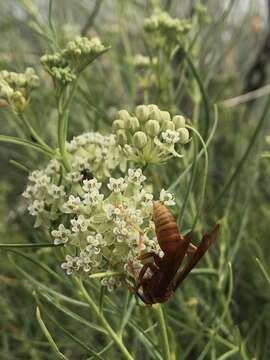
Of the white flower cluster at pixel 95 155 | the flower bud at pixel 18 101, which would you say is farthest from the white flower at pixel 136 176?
the flower bud at pixel 18 101

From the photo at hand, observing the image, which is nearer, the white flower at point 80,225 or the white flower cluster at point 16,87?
the white flower at point 80,225

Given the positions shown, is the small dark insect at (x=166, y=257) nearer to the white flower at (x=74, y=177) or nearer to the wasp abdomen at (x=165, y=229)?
the wasp abdomen at (x=165, y=229)

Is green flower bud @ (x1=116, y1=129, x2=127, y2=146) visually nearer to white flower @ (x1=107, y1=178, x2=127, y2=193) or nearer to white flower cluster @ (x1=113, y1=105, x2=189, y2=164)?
white flower cluster @ (x1=113, y1=105, x2=189, y2=164)

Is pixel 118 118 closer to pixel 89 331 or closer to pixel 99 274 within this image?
pixel 99 274

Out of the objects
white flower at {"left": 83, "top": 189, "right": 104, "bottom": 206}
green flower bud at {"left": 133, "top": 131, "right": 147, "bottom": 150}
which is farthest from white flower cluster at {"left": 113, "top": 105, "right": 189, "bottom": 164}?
white flower at {"left": 83, "top": 189, "right": 104, "bottom": 206}

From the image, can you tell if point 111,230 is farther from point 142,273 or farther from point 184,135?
point 184,135

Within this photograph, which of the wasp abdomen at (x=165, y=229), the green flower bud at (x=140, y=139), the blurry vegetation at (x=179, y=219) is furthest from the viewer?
the blurry vegetation at (x=179, y=219)

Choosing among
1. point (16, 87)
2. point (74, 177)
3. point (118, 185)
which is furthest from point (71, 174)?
point (16, 87)
